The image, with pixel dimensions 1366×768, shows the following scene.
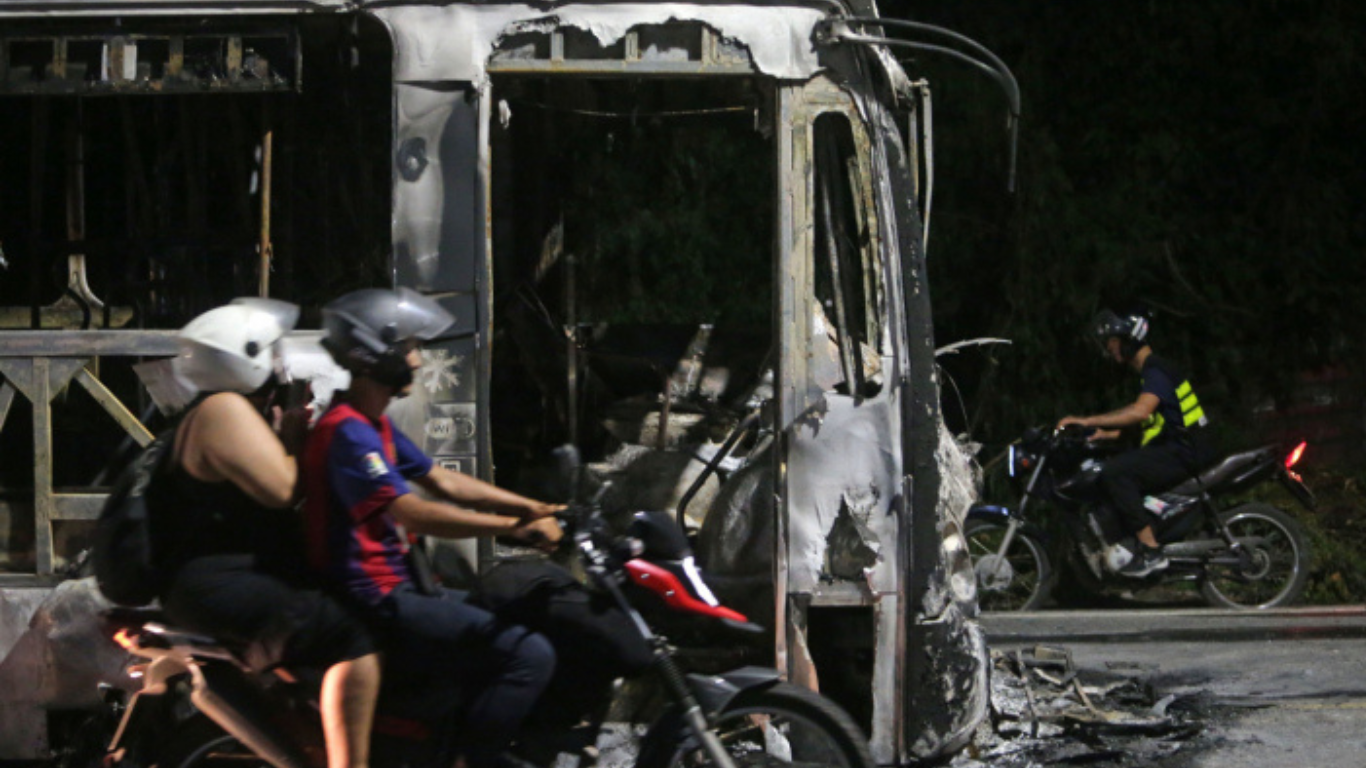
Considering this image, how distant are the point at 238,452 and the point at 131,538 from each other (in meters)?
0.40

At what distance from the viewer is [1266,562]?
1018cm

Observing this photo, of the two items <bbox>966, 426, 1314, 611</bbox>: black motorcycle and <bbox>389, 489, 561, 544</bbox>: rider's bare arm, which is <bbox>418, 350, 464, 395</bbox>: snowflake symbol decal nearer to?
<bbox>389, 489, 561, 544</bbox>: rider's bare arm

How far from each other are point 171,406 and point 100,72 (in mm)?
1157

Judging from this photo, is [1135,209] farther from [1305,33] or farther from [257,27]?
[257,27]

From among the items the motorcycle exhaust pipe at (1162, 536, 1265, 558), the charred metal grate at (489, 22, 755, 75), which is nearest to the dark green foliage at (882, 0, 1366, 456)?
the motorcycle exhaust pipe at (1162, 536, 1265, 558)

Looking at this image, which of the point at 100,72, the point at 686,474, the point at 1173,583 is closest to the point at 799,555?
the point at 686,474

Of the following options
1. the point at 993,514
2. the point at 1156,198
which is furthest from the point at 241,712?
the point at 1156,198

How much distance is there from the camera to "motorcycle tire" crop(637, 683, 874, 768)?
4.84m

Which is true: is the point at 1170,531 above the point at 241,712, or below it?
below

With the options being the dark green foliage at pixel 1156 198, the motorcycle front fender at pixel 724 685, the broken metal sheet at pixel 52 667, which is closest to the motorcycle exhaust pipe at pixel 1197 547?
the dark green foliage at pixel 1156 198

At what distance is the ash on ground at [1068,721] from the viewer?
6.53 meters

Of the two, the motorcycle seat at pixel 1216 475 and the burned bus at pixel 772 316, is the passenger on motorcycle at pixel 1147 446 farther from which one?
the burned bus at pixel 772 316

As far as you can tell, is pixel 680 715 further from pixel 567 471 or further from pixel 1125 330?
pixel 1125 330

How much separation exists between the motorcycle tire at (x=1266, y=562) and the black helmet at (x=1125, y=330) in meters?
1.07
